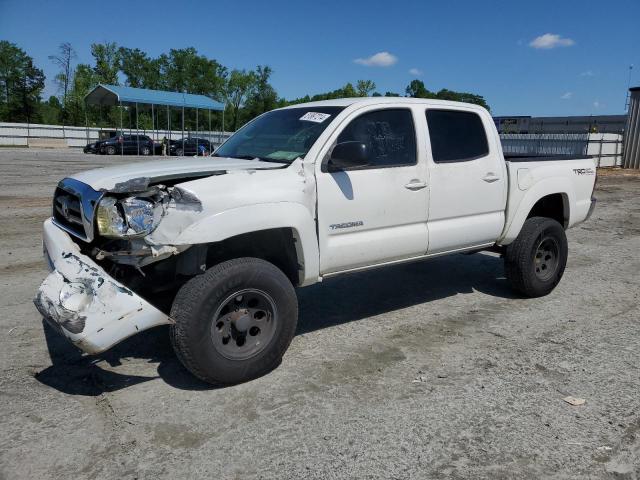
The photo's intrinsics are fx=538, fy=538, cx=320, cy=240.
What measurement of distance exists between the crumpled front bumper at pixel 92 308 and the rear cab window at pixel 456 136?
2828mm

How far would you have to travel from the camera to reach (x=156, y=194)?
332 centimetres

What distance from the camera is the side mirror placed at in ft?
12.9

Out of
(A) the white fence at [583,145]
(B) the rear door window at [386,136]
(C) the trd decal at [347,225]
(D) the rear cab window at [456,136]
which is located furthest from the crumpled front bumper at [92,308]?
(A) the white fence at [583,145]

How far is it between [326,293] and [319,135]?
86.1 inches

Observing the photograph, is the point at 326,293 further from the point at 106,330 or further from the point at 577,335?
the point at 106,330

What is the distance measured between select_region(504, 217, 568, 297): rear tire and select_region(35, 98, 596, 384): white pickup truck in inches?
0.9

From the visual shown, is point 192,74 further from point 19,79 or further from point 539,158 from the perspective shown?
point 539,158

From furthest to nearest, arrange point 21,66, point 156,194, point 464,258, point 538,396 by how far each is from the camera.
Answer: point 21,66
point 464,258
point 538,396
point 156,194

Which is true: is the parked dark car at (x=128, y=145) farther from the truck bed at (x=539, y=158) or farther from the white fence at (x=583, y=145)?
the truck bed at (x=539, y=158)

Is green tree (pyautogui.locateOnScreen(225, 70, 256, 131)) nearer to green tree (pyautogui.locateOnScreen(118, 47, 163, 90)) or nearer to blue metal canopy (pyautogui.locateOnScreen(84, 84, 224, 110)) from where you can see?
green tree (pyautogui.locateOnScreen(118, 47, 163, 90))

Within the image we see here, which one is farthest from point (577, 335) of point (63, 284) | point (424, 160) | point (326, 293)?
point (63, 284)

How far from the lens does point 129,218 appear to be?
3.27m

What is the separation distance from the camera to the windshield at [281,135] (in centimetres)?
423

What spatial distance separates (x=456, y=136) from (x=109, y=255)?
3197 millimetres
